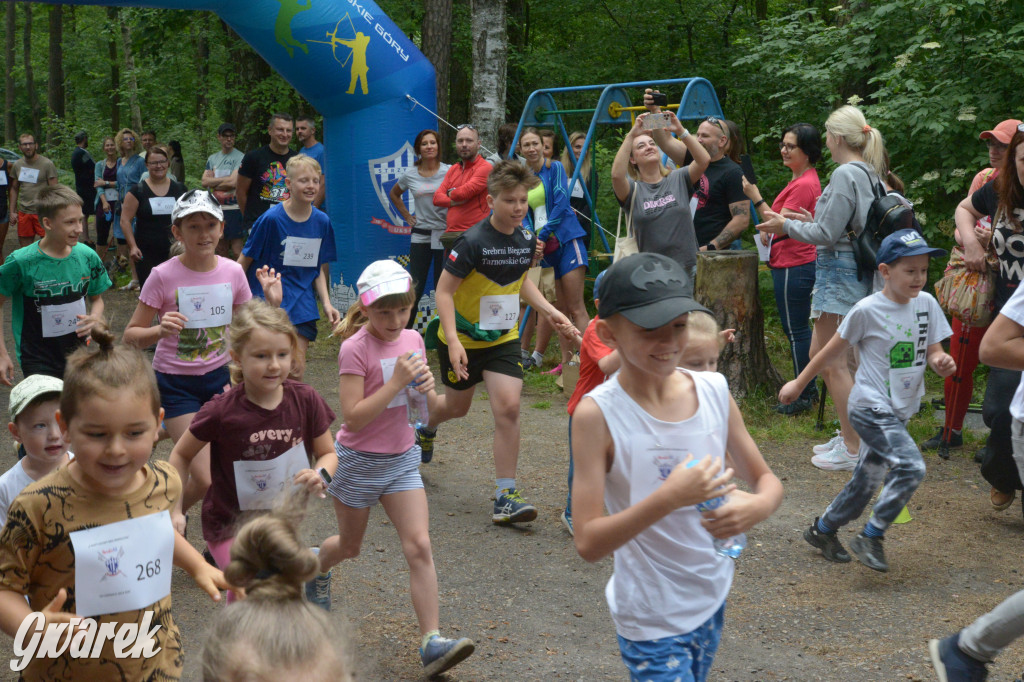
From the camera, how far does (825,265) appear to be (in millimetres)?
6508

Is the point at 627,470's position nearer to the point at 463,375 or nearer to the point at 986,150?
the point at 463,375

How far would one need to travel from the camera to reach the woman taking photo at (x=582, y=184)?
10.4 m

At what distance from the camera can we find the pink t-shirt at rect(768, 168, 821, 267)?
7.27m

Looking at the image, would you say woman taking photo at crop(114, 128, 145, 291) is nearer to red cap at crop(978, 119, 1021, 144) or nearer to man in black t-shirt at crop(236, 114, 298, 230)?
man in black t-shirt at crop(236, 114, 298, 230)

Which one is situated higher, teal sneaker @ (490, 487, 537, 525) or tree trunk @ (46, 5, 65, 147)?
tree trunk @ (46, 5, 65, 147)

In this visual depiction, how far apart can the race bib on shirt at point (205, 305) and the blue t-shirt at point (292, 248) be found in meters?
1.32

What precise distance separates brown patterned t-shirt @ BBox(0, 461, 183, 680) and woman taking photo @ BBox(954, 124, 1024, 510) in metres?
3.91

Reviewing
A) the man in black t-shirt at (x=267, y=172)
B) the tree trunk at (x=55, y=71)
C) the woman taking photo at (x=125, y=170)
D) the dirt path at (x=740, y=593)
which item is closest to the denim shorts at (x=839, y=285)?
the dirt path at (x=740, y=593)

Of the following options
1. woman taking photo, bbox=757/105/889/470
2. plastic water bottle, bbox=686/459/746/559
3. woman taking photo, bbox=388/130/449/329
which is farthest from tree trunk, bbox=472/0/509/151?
plastic water bottle, bbox=686/459/746/559

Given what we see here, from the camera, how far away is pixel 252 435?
12.2 ft

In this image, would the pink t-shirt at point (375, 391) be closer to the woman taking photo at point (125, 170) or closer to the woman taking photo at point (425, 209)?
the woman taking photo at point (425, 209)

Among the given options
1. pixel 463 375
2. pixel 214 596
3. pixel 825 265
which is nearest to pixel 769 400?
pixel 825 265

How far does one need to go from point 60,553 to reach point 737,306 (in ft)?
19.6

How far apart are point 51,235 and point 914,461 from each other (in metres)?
4.52
